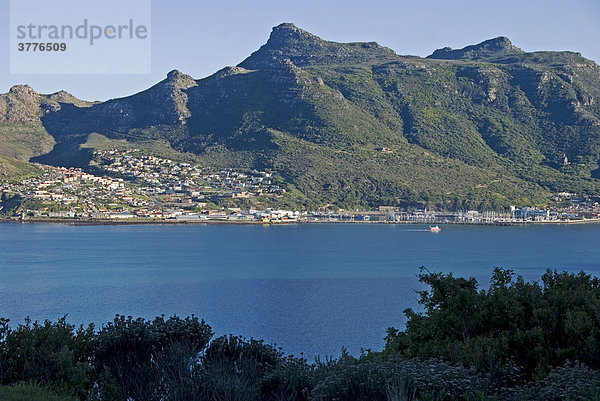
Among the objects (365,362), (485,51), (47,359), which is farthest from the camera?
(485,51)

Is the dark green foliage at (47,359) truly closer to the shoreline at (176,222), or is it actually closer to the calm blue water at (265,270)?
the calm blue water at (265,270)

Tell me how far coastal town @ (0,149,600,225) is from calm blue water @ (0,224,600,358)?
7103 mm

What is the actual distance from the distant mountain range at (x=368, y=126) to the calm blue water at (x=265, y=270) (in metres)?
20.2

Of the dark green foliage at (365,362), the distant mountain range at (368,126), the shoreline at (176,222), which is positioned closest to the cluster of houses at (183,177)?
the distant mountain range at (368,126)

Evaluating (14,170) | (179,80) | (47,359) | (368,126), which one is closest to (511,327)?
(47,359)

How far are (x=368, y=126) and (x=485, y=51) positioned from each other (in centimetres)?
5649

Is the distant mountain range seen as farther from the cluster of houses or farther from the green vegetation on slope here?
the green vegetation on slope

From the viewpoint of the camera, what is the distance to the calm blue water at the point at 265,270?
29781 mm

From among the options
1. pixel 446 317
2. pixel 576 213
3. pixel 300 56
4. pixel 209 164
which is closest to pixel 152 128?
pixel 209 164

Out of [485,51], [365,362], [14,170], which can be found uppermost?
[485,51]

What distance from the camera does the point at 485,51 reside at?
164875 millimetres

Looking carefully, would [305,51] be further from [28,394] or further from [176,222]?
[28,394]

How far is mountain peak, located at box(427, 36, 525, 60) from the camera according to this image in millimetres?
163000

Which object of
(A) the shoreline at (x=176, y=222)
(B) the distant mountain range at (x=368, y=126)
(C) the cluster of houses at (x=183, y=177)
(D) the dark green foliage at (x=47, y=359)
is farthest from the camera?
(B) the distant mountain range at (x=368, y=126)
